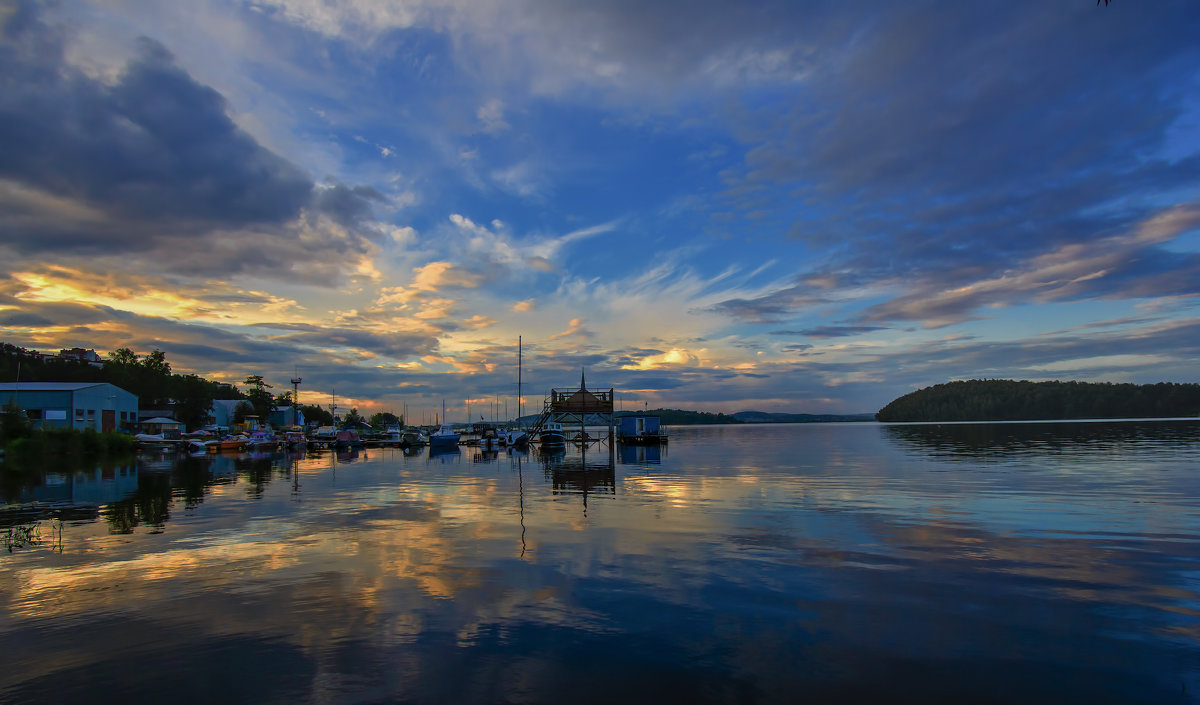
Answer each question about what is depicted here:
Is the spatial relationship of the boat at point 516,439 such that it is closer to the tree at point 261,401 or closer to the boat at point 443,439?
the boat at point 443,439

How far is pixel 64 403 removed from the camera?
80.9 m

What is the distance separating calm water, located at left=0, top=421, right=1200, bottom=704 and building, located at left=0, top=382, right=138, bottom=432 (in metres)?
68.5

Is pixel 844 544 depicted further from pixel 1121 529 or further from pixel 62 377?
pixel 62 377

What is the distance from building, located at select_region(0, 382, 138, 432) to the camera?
79062mm

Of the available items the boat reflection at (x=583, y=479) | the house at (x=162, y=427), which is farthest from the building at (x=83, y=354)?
the boat reflection at (x=583, y=479)

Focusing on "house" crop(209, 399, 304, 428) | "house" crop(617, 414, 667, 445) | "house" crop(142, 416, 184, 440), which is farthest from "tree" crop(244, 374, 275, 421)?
"house" crop(617, 414, 667, 445)

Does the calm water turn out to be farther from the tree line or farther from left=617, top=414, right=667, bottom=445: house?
the tree line

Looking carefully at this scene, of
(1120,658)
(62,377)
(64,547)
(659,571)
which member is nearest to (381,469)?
(64,547)

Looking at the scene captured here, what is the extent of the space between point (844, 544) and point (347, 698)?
1531cm

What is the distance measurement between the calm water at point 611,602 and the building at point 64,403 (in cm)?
6852

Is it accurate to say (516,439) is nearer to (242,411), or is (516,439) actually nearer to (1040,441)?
(1040,441)

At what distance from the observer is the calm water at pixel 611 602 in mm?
9391

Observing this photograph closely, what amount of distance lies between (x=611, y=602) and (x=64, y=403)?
9963 cm

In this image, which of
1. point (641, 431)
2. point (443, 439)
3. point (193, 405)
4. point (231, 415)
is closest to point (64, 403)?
point (193, 405)
